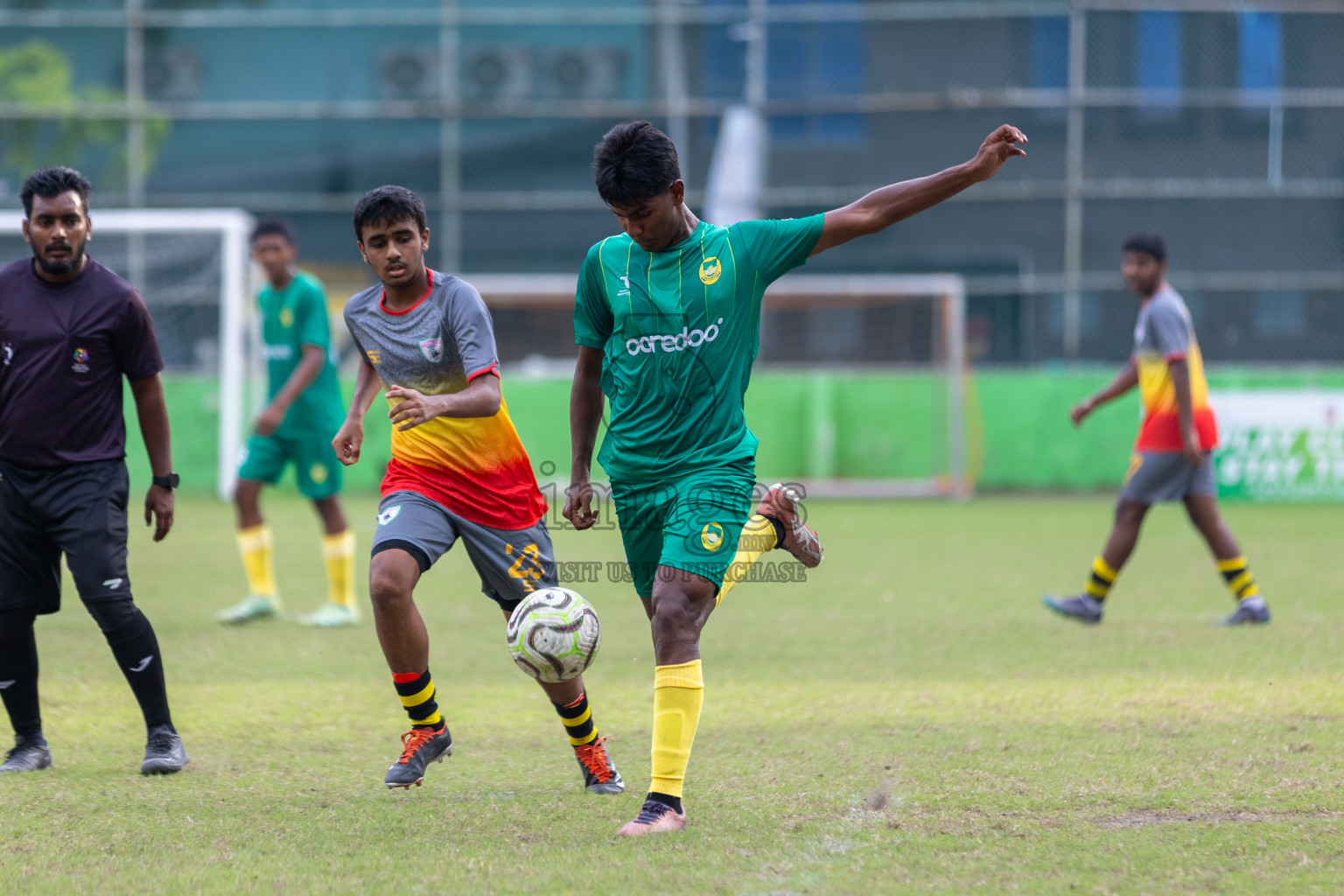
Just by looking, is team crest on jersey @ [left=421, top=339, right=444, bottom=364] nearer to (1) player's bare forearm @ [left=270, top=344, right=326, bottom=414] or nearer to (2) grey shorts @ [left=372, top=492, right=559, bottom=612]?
A: (2) grey shorts @ [left=372, top=492, right=559, bottom=612]

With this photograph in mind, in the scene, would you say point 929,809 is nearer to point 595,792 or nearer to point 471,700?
point 595,792

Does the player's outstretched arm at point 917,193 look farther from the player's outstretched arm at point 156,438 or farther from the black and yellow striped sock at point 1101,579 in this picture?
the black and yellow striped sock at point 1101,579

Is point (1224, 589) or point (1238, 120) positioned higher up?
point (1238, 120)

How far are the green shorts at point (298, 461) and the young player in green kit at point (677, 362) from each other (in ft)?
13.4

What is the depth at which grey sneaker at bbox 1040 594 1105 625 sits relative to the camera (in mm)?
8070

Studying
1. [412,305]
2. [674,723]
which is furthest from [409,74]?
[674,723]

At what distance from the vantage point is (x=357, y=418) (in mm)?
4770

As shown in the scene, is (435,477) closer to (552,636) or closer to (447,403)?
(447,403)

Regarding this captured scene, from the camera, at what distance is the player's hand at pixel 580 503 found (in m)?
4.47

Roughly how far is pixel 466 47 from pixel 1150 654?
16883mm

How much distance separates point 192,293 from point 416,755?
14.1 metres

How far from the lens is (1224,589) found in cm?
945

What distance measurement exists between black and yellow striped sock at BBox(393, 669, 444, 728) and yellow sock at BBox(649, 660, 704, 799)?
2.83ft

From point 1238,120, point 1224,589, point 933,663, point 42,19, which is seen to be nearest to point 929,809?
point 933,663
